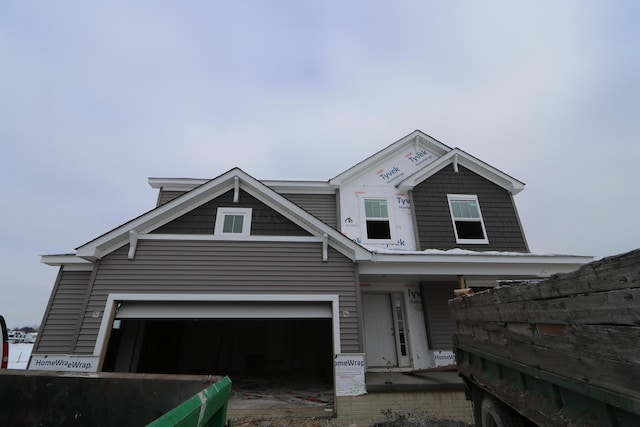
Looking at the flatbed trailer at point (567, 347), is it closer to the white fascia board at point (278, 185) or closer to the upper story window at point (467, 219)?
the upper story window at point (467, 219)

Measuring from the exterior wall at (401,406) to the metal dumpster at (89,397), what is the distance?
429cm

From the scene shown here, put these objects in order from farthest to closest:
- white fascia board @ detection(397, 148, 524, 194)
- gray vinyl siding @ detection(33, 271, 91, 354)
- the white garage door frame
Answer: white fascia board @ detection(397, 148, 524, 194)
gray vinyl siding @ detection(33, 271, 91, 354)
the white garage door frame

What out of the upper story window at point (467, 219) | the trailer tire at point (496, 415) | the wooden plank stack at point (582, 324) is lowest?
the trailer tire at point (496, 415)

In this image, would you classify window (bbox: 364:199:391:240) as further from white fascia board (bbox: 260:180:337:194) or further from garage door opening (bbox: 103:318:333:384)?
garage door opening (bbox: 103:318:333:384)

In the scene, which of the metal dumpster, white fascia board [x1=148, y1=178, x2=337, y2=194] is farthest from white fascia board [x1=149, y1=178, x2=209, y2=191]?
the metal dumpster

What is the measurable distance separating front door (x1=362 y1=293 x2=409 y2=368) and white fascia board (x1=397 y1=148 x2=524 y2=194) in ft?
12.6

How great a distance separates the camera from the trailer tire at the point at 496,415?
2840 millimetres

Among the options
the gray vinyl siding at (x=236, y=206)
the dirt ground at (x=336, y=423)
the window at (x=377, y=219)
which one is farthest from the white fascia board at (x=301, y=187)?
the dirt ground at (x=336, y=423)

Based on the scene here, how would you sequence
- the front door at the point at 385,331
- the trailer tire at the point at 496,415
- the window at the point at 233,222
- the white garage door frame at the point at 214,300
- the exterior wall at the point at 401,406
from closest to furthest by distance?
the trailer tire at the point at 496,415 < the exterior wall at the point at 401,406 < the white garage door frame at the point at 214,300 < the window at the point at 233,222 < the front door at the point at 385,331

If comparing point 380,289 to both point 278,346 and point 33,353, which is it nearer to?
point 278,346

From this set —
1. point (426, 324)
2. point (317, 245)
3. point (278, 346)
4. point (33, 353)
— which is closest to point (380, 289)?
point (426, 324)

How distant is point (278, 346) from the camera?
457 inches

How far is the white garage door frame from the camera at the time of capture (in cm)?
615

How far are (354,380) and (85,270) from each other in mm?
6734
